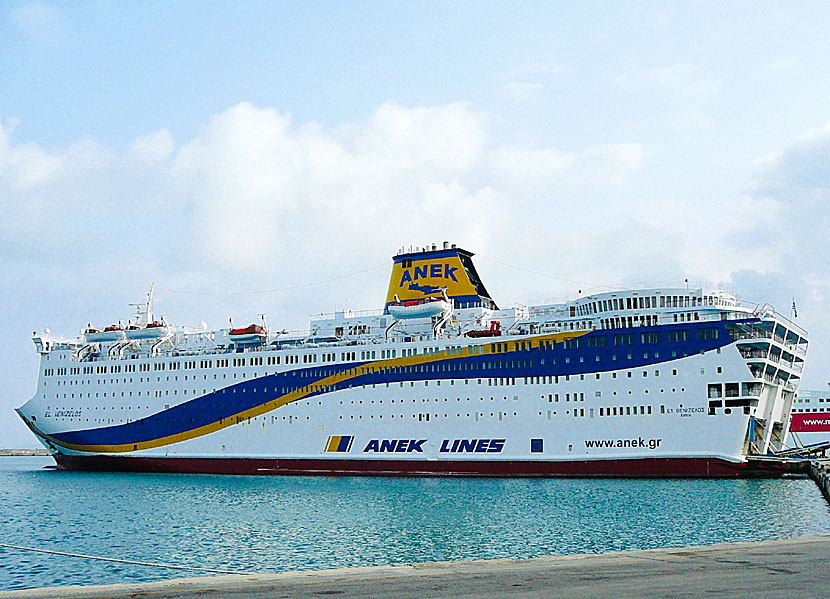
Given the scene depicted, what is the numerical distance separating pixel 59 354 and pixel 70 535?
102ft

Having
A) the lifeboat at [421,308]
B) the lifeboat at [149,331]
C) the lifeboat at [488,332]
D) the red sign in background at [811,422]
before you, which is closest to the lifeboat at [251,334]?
the lifeboat at [149,331]

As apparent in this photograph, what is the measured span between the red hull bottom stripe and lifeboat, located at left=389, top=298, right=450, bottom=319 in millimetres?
8322

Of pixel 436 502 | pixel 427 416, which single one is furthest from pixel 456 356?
pixel 436 502

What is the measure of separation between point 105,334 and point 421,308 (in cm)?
2286

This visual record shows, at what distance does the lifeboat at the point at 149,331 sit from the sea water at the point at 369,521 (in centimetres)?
1296

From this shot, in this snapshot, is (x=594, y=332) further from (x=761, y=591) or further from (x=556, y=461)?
(x=761, y=591)

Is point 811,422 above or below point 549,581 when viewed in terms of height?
above

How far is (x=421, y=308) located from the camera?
43125mm

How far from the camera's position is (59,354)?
51.4 metres

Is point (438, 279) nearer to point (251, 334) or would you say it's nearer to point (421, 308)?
point (421, 308)

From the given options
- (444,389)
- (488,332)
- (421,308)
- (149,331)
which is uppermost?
(421,308)

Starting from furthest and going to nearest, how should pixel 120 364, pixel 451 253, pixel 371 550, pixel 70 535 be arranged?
pixel 120 364, pixel 451 253, pixel 70 535, pixel 371 550

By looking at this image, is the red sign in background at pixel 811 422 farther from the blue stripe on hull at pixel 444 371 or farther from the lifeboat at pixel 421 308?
the lifeboat at pixel 421 308

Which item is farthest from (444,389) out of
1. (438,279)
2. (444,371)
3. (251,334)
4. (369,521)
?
(369,521)
